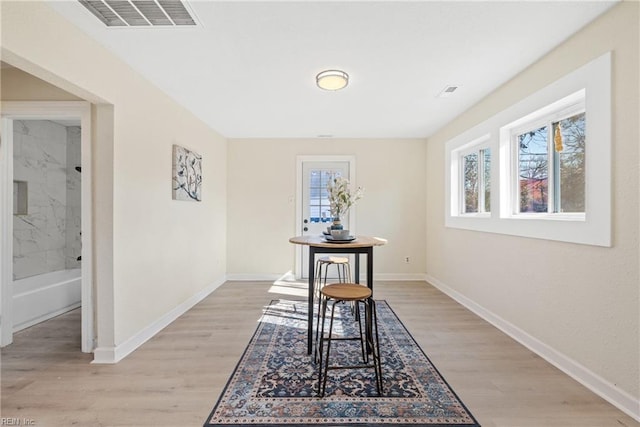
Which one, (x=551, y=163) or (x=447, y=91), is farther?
(x=447, y=91)

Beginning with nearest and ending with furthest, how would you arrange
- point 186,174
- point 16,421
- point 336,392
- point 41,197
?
point 16,421
point 336,392
point 186,174
point 41,197

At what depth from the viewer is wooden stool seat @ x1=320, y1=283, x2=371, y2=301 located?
1.90 m

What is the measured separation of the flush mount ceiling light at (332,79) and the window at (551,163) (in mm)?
1752

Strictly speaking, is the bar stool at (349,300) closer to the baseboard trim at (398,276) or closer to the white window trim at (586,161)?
the white window trim at (586,161)

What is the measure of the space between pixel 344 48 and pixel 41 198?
175 inches

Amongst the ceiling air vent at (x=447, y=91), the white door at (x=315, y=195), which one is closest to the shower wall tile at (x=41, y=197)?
the white door at (x=315, y=195)

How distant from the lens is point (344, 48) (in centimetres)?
213

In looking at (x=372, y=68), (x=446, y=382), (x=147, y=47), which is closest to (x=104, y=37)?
(x=147, y=47)

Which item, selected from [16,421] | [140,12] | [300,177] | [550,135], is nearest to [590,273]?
[550,135]

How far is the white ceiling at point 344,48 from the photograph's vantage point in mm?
1747

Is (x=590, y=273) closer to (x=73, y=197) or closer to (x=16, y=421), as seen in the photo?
(x=16, y=421)

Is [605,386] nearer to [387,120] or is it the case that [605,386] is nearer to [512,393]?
[512,393]

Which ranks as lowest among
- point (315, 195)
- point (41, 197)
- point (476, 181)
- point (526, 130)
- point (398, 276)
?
point (398, 276)

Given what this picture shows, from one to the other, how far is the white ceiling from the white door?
1.53 metres
